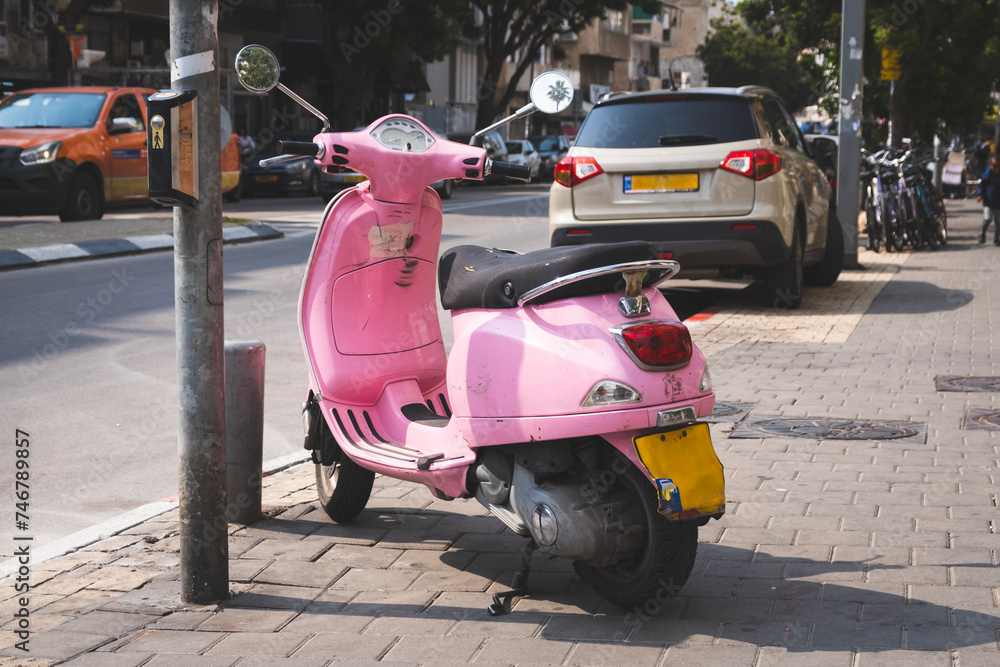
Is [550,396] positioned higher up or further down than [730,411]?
higher up

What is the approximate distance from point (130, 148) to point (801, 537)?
1586cm

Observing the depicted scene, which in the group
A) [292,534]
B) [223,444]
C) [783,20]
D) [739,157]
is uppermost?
[783,20]

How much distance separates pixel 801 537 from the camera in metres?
4.71

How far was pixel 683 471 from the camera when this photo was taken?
12.1 ft

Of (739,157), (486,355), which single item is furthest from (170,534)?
(739,157)

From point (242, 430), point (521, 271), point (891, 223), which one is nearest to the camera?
point (521, 271)

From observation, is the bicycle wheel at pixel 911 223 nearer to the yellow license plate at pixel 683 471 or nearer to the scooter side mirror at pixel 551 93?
the scooter side mirror at pixel 551 93

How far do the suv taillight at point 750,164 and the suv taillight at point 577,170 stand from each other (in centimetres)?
107

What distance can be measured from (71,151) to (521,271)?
14985mm

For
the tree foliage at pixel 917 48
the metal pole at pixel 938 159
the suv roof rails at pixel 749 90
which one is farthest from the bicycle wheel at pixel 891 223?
the metal pole at pixel 938 159

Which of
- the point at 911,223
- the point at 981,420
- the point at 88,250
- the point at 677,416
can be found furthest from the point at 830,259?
the point at 677,416

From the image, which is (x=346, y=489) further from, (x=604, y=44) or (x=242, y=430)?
(x=604, y=44)

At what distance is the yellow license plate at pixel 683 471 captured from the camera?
3619mm

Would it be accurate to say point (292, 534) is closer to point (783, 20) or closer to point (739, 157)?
point (739, 157)
